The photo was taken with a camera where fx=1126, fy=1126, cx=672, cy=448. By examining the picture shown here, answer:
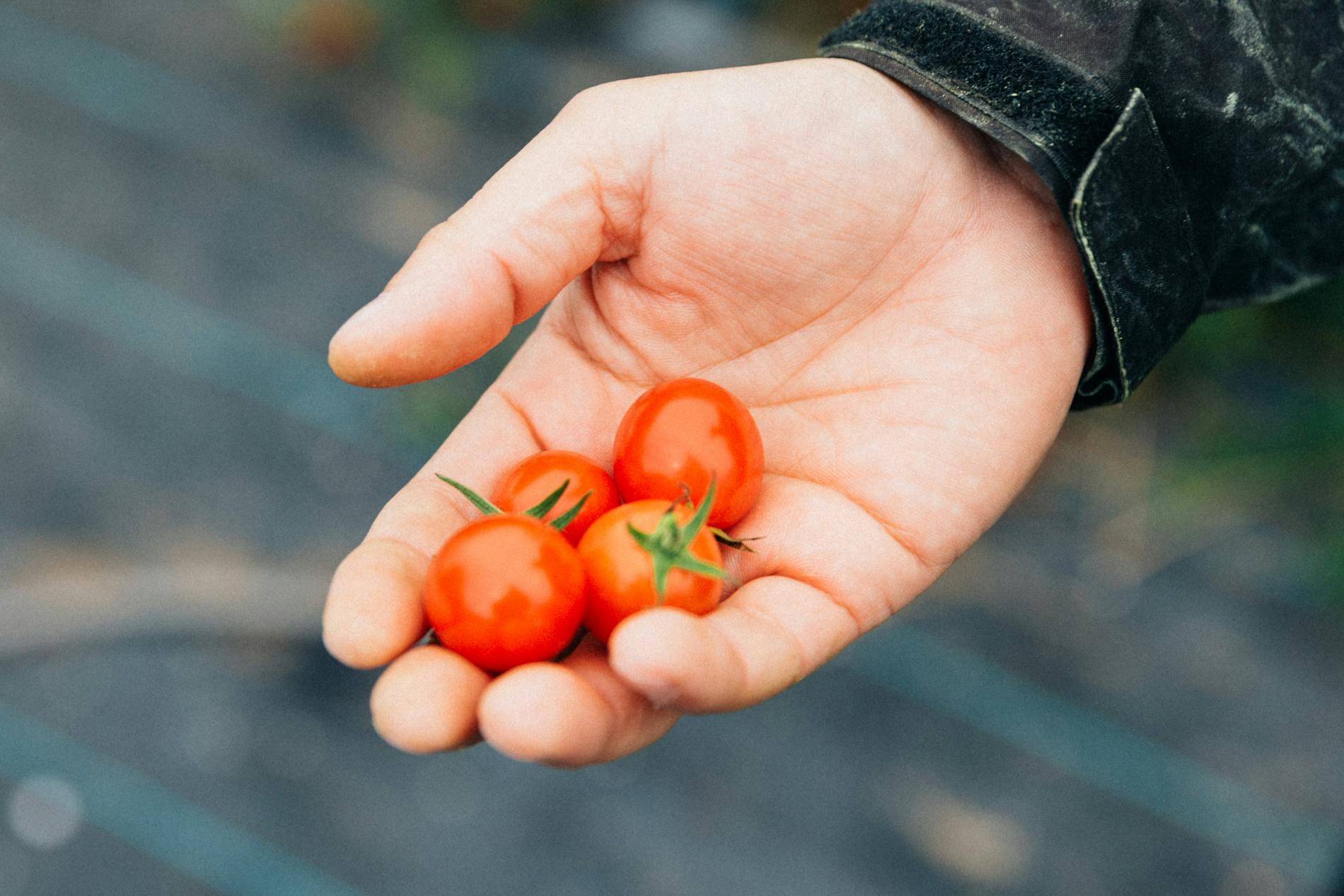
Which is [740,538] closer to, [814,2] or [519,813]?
[519,813]

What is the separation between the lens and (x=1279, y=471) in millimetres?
4758

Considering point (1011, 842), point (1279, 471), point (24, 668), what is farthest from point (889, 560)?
point (24, 668)

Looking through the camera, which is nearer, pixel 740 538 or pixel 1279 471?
pixel 740 538

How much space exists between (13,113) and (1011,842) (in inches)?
241

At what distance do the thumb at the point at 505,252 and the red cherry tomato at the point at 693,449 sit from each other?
352 mm

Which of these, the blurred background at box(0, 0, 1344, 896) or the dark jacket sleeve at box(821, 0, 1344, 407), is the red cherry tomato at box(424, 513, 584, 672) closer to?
the dark jacket sleeve at box(821, 0, 1344, 407)

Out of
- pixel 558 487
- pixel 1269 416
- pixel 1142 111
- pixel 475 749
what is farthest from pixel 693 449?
pixel 1269 416

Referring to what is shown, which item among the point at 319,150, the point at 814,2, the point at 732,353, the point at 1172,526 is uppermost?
the point at 814,2

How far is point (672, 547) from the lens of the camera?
6.78ft

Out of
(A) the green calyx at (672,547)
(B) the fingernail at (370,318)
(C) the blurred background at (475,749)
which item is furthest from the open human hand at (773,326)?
(C) the blurred background at (475,749)

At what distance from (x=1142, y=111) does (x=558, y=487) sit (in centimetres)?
150

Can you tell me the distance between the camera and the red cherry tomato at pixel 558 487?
92.7 inches

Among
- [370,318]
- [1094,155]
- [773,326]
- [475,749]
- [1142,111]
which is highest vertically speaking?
[1142,111]

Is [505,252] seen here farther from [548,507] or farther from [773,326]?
[773,326]
